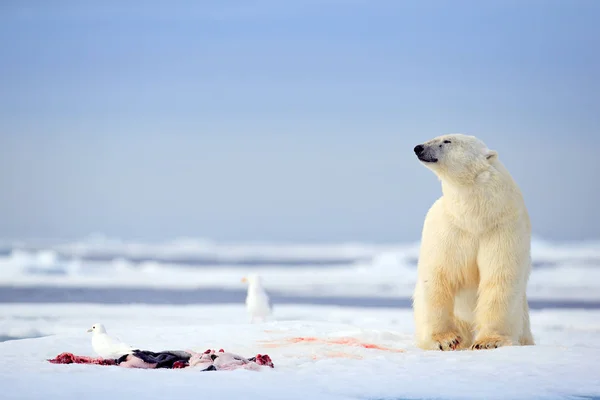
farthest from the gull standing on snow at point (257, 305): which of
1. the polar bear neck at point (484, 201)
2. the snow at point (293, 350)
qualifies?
the polar bear neck at point (484, 201)

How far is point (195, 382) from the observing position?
3871 mm

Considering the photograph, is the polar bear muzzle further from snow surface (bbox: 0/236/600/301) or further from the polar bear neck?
snow surface (bbox: 0/236/600/301)

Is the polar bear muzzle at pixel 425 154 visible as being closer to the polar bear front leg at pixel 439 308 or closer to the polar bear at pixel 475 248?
the polar bear at pixel 475 248

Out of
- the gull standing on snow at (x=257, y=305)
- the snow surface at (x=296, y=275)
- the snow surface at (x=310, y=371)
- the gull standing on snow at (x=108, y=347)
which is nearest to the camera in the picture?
the snow surface at (x=310, y=371)

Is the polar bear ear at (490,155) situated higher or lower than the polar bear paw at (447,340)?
higher

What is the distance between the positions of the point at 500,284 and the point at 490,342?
35 cm

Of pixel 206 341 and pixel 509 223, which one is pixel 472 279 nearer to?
pixel 509 223

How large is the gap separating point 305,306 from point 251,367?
744 cm

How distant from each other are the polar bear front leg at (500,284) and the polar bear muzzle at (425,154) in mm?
577

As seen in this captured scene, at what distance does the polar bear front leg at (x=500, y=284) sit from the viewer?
199 inches

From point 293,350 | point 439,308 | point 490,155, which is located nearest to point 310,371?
point 293,350

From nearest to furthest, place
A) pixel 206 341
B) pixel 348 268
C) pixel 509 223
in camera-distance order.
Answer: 1. pixel 509 223
2. pixel 206 341
3. pixel 348 268

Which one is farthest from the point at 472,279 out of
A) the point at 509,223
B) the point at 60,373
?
the point at 60,373

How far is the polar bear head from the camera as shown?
5.03m
